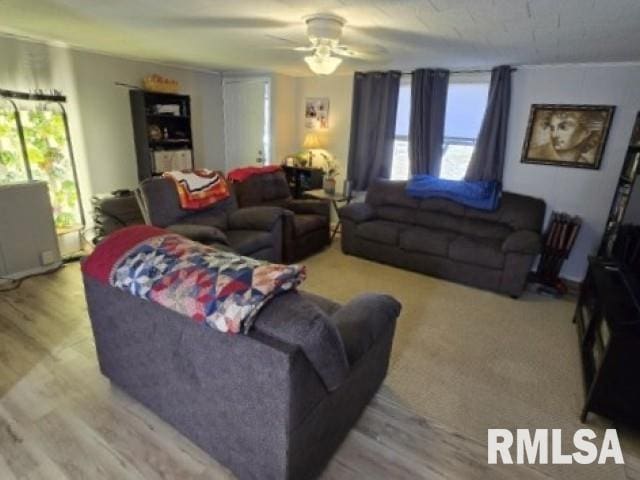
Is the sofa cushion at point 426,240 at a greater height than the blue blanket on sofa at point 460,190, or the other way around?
the blue blanket on sofa at point 460,190

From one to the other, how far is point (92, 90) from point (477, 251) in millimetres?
4387

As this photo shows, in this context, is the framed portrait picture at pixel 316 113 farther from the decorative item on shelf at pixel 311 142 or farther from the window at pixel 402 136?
the window at pixel 402 136

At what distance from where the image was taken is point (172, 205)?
10.7 ft

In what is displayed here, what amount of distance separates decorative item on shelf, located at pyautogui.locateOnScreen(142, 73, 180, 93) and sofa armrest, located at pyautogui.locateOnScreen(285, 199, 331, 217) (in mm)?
2030

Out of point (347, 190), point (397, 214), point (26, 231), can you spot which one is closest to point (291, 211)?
point (347, 190)

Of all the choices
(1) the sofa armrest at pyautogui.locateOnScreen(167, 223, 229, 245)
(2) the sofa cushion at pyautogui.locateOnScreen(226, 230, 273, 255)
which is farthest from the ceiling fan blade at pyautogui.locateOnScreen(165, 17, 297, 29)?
(2) the sofa cushion at pyautogui.locateOnScreen(226, 230, 273, 255)

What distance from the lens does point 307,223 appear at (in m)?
3.98

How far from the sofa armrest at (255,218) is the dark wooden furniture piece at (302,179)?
138cm

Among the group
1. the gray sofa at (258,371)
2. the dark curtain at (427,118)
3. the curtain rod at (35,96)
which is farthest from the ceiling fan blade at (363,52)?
the curtain rod at (35,96)

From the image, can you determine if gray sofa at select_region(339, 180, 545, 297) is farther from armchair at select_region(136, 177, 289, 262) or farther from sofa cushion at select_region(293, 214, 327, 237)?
armchair at select_region(136, 177, 289, 262)

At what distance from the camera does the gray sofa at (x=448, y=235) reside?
3334 mm

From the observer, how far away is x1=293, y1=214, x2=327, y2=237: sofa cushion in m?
3.86

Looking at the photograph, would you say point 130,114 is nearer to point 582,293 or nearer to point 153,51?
point 153,51

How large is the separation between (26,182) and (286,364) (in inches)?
131
